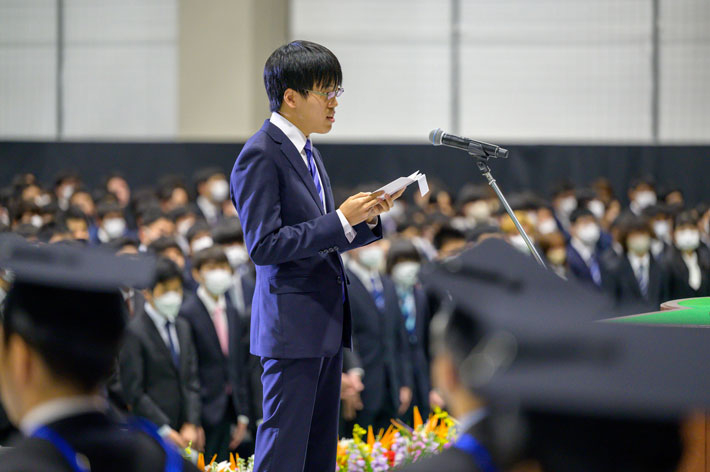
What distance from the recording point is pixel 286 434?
3.15 m

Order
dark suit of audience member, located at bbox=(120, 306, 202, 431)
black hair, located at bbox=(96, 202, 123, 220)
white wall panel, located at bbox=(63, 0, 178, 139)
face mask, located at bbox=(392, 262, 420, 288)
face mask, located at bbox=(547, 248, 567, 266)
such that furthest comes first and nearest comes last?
white wall panel, located at bbox=(63, 0, 178, 139) → black hair, located at bbox=(96, 202, 123, 220) → face mask, located at bbox=(547, 248, 567, 266) → face mask, located at bbox=(392, 262, 420, 288) → dark suit of audience member, located at bbox=(120, 306, 202, 431)

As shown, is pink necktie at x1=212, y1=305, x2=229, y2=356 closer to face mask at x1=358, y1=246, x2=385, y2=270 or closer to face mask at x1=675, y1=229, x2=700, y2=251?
face mask at x1=358, y1=246, x2=385, y2=270

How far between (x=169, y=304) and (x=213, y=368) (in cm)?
45

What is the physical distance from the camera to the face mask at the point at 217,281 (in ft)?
19.7

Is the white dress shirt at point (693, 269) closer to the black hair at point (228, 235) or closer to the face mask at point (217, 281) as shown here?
the black hair at point (228, 235)

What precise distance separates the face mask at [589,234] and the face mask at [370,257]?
3058mm

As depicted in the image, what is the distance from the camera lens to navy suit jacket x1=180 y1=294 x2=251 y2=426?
5.65m

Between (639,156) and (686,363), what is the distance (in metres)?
11.7

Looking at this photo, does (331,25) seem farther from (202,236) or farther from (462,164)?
(202,236)

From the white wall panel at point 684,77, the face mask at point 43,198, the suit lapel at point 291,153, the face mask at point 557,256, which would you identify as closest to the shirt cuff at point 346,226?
the suit lapel at point 291,153

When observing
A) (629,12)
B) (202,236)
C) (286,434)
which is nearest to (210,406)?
(202,236)

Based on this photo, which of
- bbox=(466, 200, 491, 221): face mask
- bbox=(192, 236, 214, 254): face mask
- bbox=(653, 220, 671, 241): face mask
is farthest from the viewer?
bbox=(466, 200, 491, 221): face mask

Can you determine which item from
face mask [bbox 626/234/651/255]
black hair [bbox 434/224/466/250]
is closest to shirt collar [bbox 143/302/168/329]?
black hair [bbox 434/224/466/250]

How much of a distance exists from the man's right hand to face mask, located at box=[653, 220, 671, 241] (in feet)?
22.7
